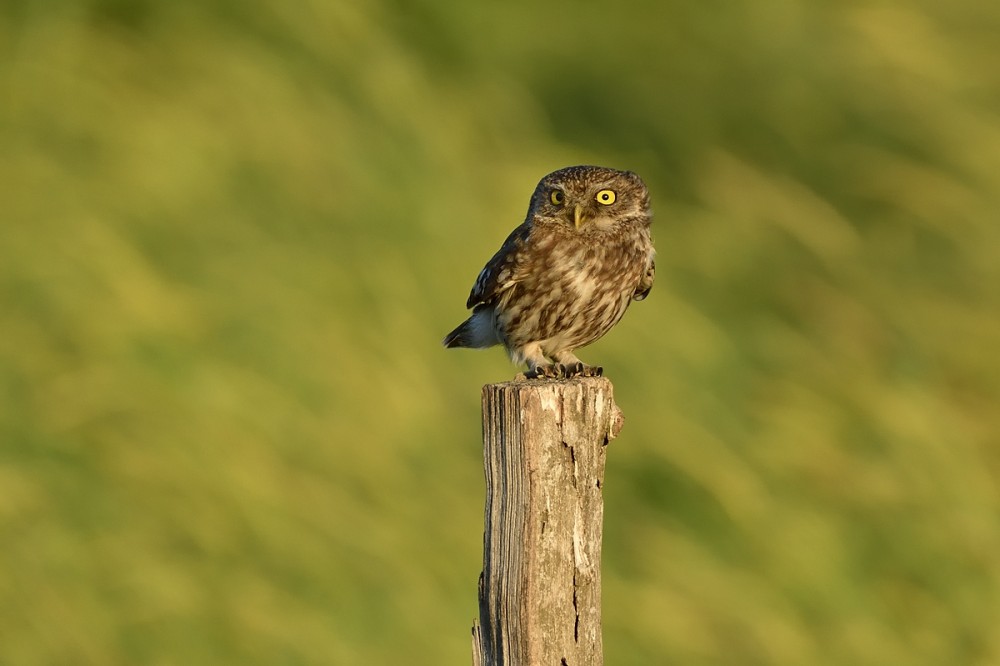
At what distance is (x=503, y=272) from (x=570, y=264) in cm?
28

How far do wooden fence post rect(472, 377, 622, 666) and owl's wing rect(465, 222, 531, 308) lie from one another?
77.1 inches

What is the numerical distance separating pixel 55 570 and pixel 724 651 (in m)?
3.50

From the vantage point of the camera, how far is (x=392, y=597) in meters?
7.86

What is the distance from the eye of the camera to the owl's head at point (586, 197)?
630 cm

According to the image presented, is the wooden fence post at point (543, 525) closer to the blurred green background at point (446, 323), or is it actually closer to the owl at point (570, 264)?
the owl at point (570, 264)

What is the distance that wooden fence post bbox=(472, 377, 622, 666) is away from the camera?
14.0 ft

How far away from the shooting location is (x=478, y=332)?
6.93 meters

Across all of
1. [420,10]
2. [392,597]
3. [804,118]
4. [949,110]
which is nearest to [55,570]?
[392,597]

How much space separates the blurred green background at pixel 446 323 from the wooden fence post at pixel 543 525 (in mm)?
3453

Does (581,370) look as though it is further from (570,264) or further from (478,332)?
(478,332)

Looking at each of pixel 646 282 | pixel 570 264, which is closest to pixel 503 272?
pixel 570 264

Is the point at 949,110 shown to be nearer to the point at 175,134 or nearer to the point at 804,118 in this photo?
the point at 804,118

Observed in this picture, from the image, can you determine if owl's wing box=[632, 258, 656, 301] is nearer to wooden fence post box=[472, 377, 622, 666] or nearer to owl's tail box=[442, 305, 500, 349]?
owl's tail box=[442, 305, 500, 349]

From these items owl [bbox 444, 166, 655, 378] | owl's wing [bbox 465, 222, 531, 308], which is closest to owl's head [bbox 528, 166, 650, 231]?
owl [bbox 444, 166, 655, 378]
